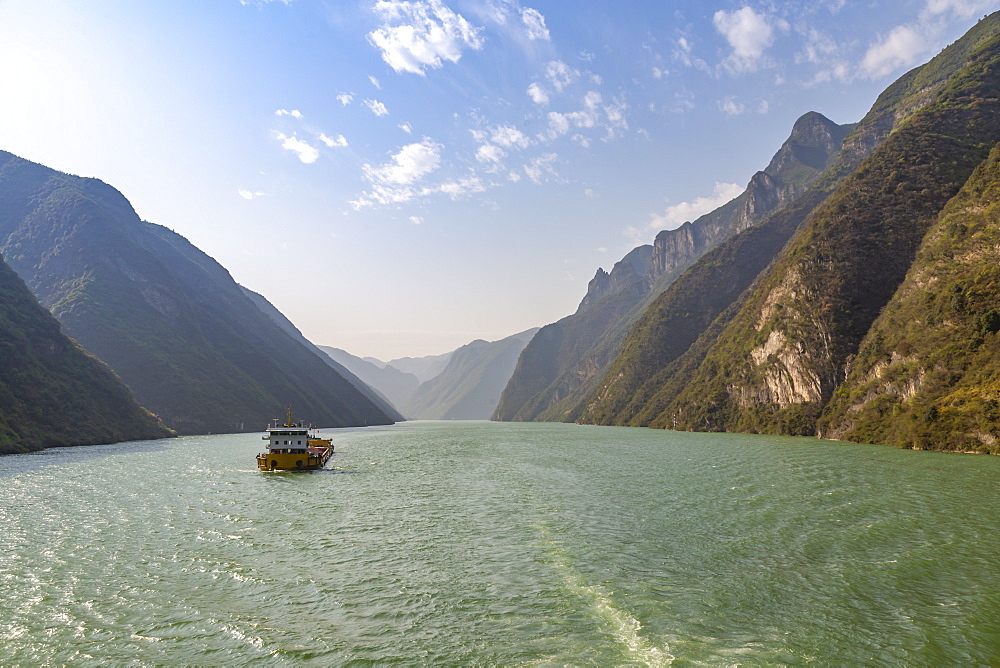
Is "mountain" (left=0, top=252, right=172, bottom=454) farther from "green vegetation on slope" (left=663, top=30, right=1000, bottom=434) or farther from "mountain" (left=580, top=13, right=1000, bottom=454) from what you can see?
"green vegetation on slope" (left=663, top=30, right=1000, bottom=434)

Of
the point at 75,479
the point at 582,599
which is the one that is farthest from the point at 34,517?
the point at 582,599

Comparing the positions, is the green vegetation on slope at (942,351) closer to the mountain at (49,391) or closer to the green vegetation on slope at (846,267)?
the green vegetation on slope at (846,267)

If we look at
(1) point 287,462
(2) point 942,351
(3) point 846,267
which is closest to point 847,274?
(3) point 846,267

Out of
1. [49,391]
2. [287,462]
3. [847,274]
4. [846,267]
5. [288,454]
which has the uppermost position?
[846,267]

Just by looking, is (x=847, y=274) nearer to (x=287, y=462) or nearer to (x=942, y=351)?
(x=942, y=351)

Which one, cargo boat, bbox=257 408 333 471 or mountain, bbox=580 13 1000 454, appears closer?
cargo boat, bbox=257 408 333 471

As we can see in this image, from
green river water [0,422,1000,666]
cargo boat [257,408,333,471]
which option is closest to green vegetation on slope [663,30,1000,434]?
green river water [0,422,1000,666]

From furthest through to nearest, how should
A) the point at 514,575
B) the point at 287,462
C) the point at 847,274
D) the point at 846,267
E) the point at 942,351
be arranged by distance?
the point at 846,267
the point at 847,274
the point at 942,351
the point at 287,462
the point at 514,575
